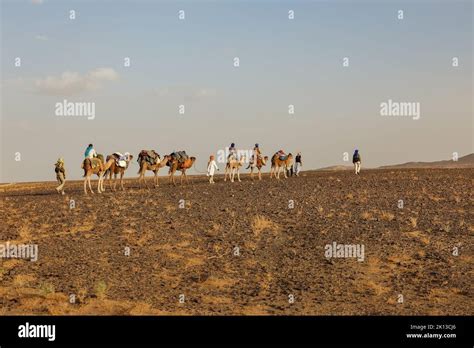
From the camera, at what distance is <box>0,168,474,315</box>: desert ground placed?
13.3 m

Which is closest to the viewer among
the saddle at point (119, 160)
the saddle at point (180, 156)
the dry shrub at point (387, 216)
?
the dry shrub at point (387, 216)

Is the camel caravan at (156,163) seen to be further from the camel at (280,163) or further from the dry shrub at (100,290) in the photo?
the dry shrub at (100,290)

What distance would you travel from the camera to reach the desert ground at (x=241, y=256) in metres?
13.3

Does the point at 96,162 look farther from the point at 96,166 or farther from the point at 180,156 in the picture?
the point at 180,156

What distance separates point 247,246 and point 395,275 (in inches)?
176

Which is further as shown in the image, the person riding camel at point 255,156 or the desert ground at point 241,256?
the person riding camel at point 255,156

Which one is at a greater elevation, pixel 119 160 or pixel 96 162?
pixel 119 160

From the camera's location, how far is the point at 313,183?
105ft

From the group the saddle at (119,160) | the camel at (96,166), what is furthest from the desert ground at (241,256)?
the saddle at (119,160)

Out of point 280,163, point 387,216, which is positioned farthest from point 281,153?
point 387,216

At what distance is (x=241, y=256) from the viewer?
16.9 meters

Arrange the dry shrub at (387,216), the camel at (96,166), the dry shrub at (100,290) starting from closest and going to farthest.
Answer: the dry shrub at (100,290) < the dry shrub at (387,216) < the camel at (96,166)
